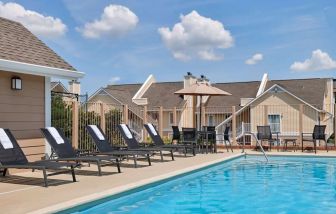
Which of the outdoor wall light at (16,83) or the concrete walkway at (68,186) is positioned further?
the outdoor wall light at (16,83)

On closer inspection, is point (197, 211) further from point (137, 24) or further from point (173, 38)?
point (173, 38)

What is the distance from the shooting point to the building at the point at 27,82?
9.51 m

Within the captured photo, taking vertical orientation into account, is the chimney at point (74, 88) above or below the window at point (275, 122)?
above

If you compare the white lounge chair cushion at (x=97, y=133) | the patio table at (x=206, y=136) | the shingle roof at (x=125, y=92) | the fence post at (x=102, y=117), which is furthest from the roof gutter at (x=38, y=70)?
the shingle roof at (x=125, y=92)

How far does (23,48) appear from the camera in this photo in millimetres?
10547

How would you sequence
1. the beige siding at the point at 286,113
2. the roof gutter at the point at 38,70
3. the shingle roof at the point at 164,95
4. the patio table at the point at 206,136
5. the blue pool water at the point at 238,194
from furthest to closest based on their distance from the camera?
the shingle roof at the point at 164,95 < the beige siding at the point at 286,113 < the patio table at the point at 206,136 < the roof gutter at the point at 38,70 < the blue pool water at the point at 238,194

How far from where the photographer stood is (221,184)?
387 inches

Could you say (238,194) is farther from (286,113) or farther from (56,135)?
(286,113)

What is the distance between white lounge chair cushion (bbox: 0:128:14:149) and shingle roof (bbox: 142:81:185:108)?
35795mm

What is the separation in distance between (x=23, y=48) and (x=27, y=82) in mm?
947

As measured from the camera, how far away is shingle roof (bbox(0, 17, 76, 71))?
9798 millimetres

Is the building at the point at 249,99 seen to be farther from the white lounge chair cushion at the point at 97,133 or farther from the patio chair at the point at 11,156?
the patio chair at the point at 11,156

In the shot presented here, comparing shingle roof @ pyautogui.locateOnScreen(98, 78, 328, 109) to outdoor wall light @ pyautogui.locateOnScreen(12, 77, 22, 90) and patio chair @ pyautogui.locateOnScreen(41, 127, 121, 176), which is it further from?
patio chair @ pyautogui.locateOnScreen(41, 127, 121, 176)

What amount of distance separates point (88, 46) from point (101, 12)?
4825 mm
